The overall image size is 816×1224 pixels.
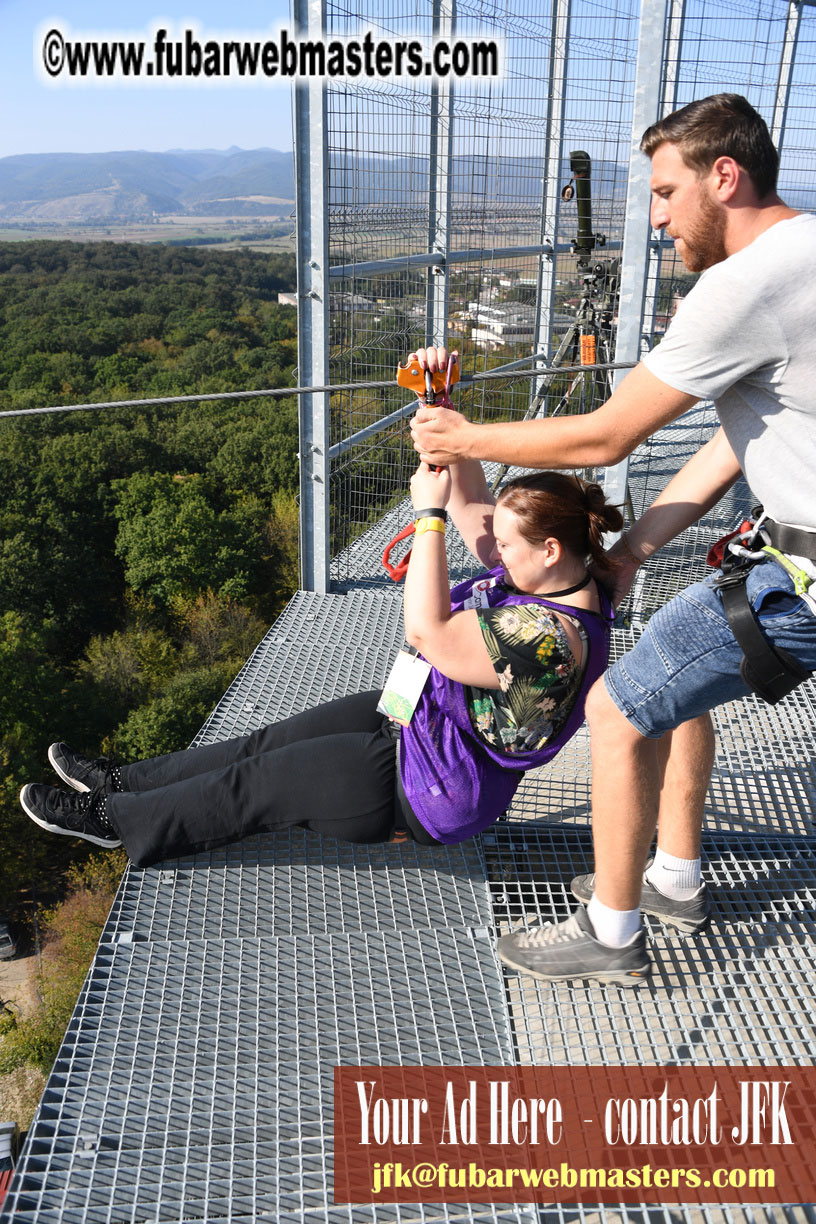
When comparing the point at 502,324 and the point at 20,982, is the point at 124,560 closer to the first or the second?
the point at 20,982

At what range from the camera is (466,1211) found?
1.57 meters

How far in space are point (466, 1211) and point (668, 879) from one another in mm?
865

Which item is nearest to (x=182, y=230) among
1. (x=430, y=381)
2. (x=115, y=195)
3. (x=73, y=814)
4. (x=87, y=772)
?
(x=115, y=195)

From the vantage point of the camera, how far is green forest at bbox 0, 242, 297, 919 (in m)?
21.1

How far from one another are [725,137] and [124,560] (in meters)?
28.7

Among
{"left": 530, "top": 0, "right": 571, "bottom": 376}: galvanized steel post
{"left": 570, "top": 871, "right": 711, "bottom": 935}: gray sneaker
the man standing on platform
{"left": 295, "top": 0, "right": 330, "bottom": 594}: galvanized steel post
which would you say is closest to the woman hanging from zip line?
the man standing on platform

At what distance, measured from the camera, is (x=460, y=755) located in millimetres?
2061

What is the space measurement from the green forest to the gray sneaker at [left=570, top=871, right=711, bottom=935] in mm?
18640

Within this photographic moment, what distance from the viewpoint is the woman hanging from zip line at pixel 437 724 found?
1871 mm

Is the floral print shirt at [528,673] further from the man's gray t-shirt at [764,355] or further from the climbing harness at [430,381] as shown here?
the man's gray t-shirt at [764,355]

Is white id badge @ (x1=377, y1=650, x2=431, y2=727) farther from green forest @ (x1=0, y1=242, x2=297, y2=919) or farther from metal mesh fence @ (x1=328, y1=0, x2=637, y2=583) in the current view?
green forest @ (x1=0, y1=242, x2=297, y2=919)

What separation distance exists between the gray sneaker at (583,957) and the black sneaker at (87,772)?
117 cm

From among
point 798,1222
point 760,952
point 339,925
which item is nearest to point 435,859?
point 339,925

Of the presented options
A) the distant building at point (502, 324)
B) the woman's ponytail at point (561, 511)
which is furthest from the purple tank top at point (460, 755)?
the distant building at point (502, 324)
